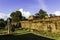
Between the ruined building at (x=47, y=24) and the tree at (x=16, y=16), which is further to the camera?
the tree at (x=16, y=16)

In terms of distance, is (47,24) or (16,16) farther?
(16,16)

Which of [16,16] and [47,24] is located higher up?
[16,16]

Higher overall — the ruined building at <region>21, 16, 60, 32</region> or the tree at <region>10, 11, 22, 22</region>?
the tree at <region>10, 11, 22, 22</region>

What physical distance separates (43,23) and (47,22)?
1.45 m

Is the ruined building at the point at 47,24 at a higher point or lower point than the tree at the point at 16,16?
lower

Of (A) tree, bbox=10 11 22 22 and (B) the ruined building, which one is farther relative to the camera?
(A) tree, bbox=10 11 22 22

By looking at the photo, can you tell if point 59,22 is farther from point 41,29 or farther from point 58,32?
point 41,29

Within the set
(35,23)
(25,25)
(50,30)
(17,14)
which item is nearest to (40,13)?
(17,14)

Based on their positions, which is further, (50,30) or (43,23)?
(43,23)

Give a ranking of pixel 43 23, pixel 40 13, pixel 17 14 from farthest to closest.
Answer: pixel 40 13 < pixel 17 14 < pixel 43 23

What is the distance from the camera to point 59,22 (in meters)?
29.3

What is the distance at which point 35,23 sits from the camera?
36.4m

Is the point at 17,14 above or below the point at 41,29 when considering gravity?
above

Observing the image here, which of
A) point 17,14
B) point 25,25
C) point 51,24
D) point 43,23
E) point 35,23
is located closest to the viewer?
point 51,24
